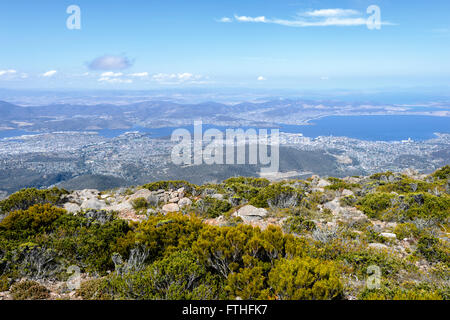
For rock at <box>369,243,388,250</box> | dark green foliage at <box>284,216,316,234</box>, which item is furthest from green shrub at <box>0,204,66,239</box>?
rock at <box>369,243,388,250</box>

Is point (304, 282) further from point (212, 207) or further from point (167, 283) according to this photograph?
point (212, 207)

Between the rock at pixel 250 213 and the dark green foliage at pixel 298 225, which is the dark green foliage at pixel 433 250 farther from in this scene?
the rock at pixel 250 213

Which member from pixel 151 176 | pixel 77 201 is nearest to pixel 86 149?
pixel 151 176

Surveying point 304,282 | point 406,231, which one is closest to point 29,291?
point 304,282

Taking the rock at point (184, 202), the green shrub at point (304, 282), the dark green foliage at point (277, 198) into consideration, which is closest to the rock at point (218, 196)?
the rock at point (184, 202)

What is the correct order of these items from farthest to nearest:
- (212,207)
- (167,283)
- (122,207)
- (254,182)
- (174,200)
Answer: (254,182), (174,200), (122,207), (212,207), (167,283)
